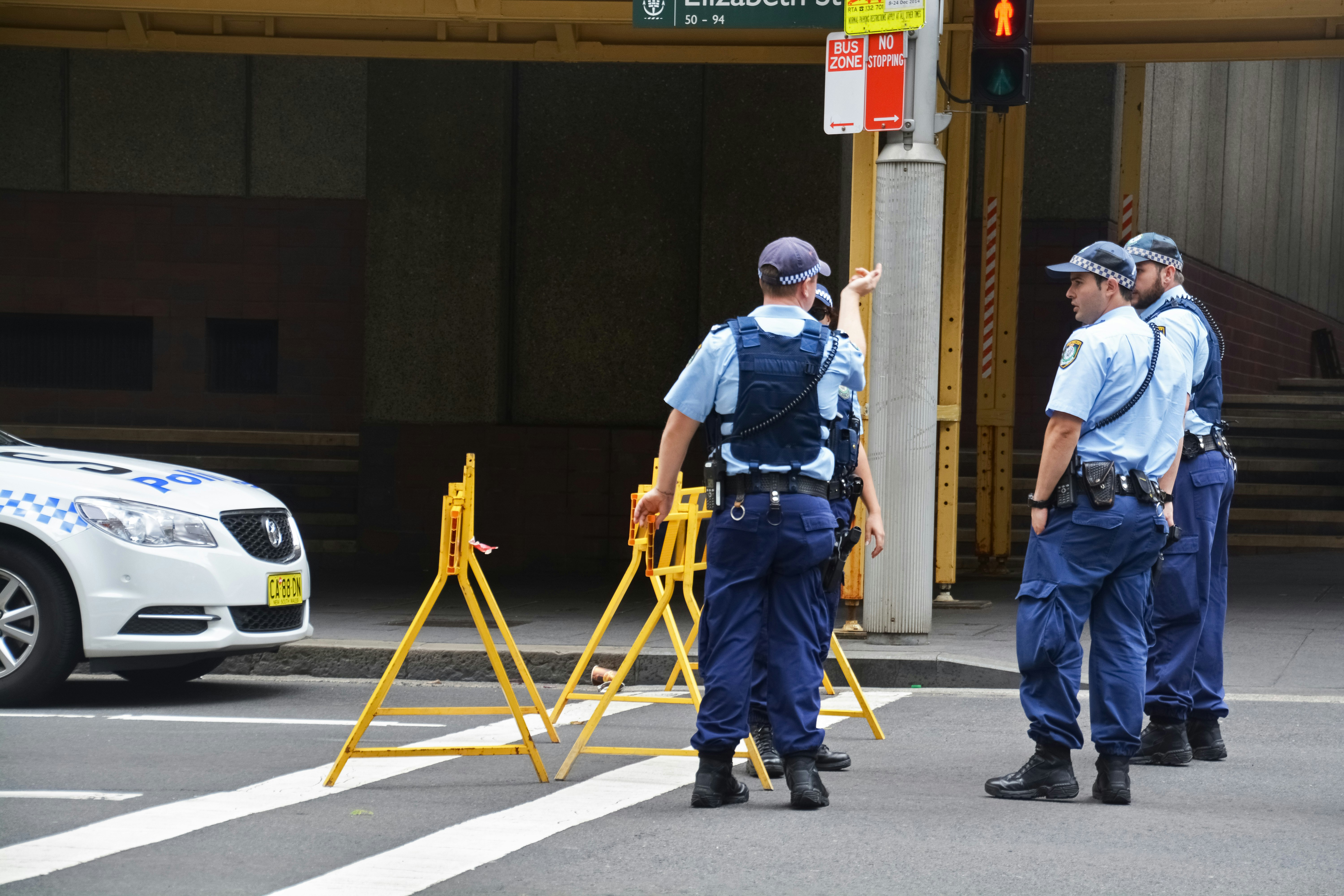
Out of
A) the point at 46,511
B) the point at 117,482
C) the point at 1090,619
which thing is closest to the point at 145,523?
the point at 117,482

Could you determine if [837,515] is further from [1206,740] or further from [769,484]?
[1206,740]

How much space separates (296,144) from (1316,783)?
1313cm

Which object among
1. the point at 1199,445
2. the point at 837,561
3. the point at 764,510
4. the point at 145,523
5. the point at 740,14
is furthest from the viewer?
the point at 740,14

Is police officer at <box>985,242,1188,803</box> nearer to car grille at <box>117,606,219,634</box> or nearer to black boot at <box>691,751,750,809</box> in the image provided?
black boot at <box>691,751,750,809</box>

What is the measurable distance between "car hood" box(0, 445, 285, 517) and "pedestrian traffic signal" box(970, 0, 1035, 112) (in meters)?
4.72

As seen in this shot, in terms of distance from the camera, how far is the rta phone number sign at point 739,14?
10.5m

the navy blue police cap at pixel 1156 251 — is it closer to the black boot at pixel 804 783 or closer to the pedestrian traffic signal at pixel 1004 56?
the black boot at pixel 804 783

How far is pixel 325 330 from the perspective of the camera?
17.5m

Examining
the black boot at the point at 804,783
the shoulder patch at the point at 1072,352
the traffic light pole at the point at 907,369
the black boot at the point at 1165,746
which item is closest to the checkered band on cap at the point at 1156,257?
the shoulder patch at the point at 1072,352

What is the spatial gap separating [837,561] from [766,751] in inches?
36.0

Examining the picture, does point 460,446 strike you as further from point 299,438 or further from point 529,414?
point 299,438

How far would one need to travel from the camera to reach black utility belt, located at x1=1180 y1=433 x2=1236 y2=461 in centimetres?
723

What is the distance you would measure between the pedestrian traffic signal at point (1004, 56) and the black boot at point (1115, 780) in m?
5.09

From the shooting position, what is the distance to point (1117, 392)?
6.20m
